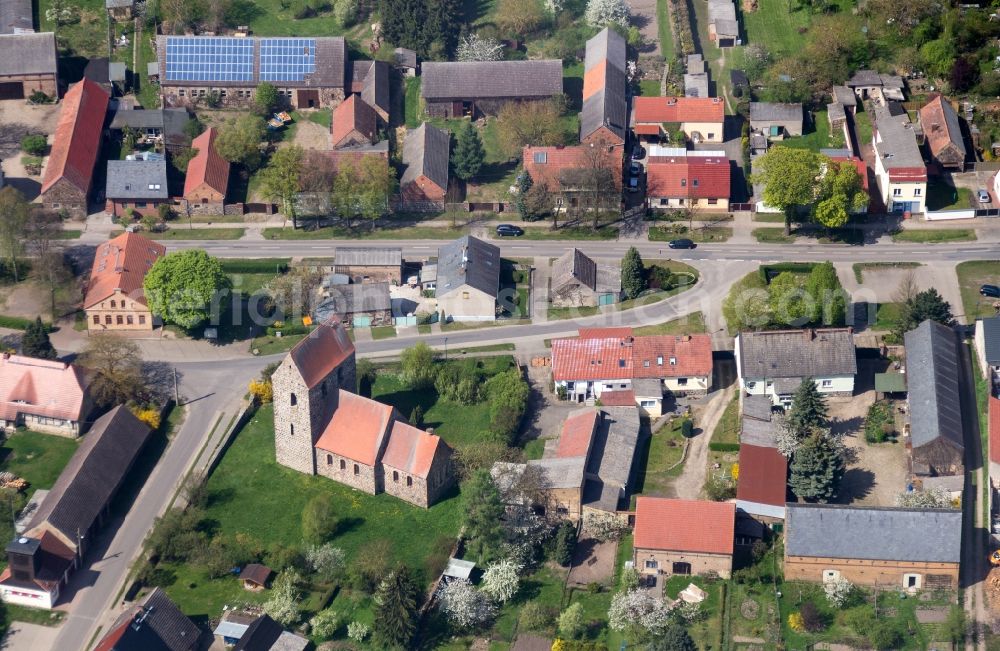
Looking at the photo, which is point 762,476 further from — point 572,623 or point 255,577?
point 255,577

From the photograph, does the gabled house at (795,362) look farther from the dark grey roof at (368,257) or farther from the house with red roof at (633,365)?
the dark grey roof at (368,257)

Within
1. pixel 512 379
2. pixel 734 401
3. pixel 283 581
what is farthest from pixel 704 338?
pixel 283 581

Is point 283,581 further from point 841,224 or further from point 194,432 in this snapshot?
point 841,224

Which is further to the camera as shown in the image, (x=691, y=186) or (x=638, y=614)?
(x=691, y=186)

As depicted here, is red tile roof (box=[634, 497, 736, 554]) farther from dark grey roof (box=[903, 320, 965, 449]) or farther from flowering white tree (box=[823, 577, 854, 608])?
dark grey roof (box=[903, 320, 965, 449])

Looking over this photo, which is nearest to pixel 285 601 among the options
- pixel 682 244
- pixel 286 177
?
pixel 286 177

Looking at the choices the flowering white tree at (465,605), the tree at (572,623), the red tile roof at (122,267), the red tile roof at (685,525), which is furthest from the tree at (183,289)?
the tree at (572,623)

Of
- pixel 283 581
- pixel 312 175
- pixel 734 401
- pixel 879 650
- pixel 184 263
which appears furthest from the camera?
pixel 312 175
